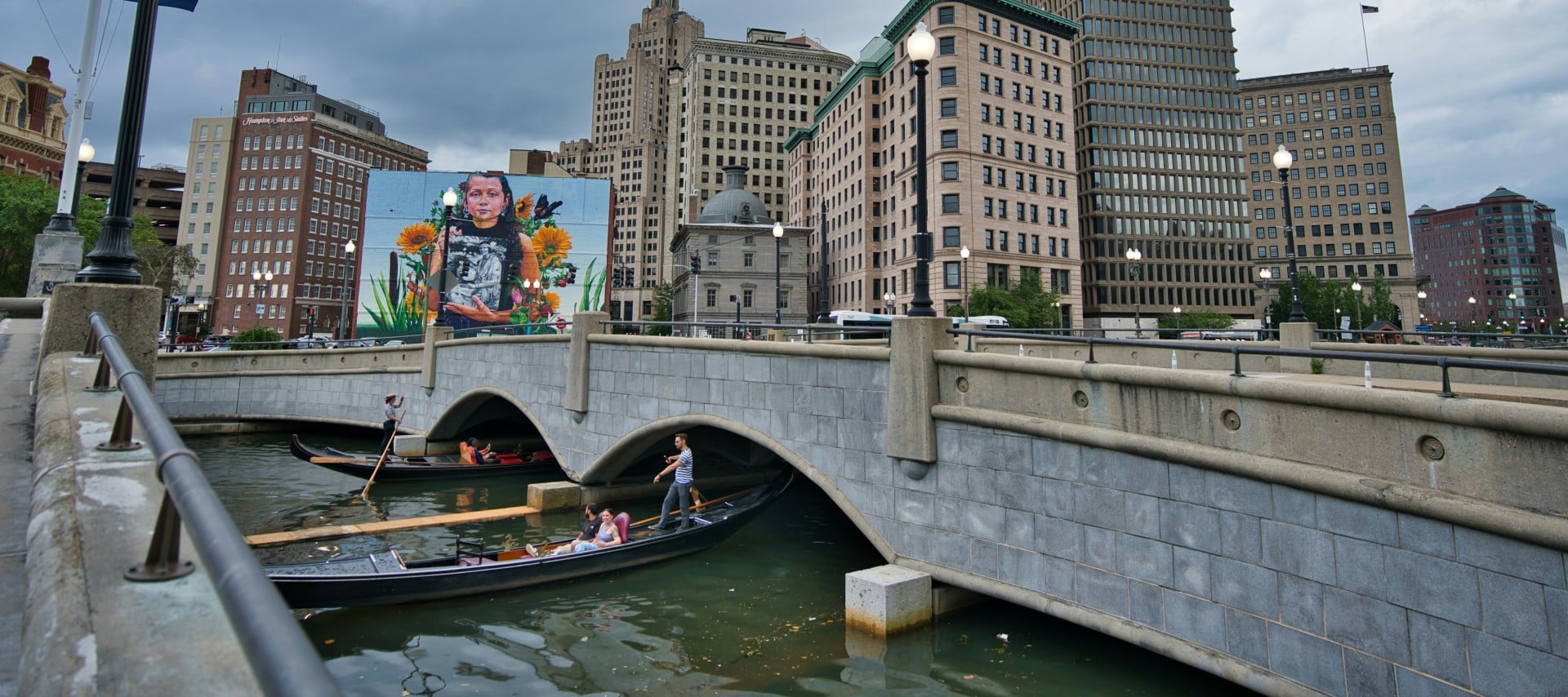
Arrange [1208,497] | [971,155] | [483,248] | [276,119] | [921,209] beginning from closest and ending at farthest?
[1208,497]
[921,209]
[971,155]
[483,248]
[276,119]

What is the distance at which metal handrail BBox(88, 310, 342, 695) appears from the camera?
1.36 m

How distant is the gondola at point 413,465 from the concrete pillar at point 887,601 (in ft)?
57.4

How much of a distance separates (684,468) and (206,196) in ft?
389

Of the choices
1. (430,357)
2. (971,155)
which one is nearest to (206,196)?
(430,357)

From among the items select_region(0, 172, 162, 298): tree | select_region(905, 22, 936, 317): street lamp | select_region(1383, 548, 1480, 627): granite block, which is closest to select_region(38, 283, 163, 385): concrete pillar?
select_region(905, 22, 936, 317): street lamp

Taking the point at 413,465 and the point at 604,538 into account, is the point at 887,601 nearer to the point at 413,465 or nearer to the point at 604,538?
the point at 604,538

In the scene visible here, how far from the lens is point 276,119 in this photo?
321 feet

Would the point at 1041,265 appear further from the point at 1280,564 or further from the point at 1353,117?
the point at 1353,117

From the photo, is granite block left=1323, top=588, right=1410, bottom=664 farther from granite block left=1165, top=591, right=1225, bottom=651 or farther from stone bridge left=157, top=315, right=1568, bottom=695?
granite block left=1165, top=591, right=1225, bottom=651

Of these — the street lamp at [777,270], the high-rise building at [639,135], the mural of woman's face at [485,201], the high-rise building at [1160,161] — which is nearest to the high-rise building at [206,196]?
the mural of woman's face at [485,201]

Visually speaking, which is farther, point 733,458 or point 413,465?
point 413,465

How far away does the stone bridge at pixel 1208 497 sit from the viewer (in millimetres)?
6070

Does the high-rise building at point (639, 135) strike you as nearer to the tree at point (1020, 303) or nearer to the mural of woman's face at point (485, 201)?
the mural of woman's face at point (485, 201)

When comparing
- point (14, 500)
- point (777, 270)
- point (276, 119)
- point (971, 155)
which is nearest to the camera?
point (14, 500)
